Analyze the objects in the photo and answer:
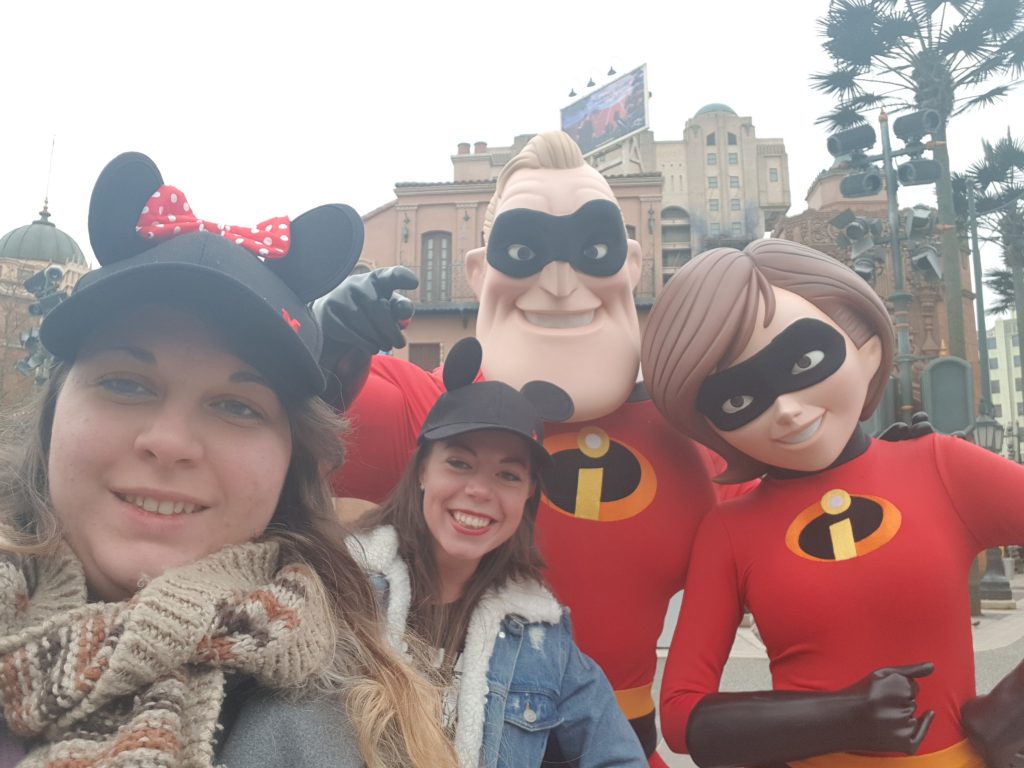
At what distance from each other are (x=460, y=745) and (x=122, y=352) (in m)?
1.08

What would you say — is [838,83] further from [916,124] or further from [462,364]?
[462,364]

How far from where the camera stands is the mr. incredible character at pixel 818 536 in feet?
6.54

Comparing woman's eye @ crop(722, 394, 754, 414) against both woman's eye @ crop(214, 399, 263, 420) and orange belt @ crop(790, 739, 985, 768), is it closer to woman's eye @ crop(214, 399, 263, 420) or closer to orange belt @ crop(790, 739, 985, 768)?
orange belt @ crop(790, 739, 985, 768)

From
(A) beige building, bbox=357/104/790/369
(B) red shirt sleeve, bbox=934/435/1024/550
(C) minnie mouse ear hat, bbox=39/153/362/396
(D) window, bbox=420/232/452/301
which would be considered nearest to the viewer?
(C) minnie mouse ear hat, bbox=39/153/362/396

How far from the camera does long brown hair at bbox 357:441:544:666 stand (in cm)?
192

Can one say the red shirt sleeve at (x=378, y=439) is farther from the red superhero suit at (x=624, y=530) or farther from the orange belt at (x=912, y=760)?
the orange belt at (x=912, y=760)

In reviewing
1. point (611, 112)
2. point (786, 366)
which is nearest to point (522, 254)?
point (786, 366)

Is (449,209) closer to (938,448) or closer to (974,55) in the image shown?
(974,55)

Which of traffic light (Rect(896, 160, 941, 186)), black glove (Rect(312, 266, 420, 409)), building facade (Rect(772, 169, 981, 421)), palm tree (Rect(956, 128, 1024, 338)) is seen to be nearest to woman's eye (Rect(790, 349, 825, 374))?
black glove (Rect(312, 266, 420, 409))

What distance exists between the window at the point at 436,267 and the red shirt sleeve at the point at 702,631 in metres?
20.3

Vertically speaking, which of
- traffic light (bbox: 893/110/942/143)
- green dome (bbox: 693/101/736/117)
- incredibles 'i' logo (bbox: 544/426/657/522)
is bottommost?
incredibles 'i' logo (bbox: 544/426/657/522)

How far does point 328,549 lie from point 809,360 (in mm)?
1476

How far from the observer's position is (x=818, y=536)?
2.16 m

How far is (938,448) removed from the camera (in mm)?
2240
